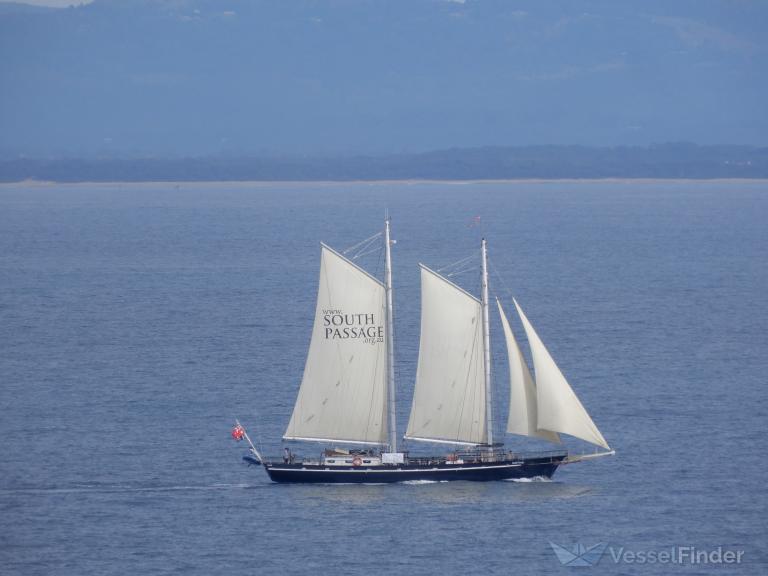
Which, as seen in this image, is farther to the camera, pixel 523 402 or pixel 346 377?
pixel 346 377

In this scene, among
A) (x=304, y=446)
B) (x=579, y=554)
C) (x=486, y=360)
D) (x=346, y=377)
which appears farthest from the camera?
(x=304, y=446)

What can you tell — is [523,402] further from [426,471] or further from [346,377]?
[346,377]

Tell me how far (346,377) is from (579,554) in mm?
14142

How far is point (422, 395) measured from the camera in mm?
66375

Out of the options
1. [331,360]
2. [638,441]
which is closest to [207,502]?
[331,360]

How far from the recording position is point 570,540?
2298 inches

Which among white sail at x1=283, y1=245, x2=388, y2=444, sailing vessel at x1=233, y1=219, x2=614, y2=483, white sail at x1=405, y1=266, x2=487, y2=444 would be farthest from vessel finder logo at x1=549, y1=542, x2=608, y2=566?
white sail at x1=283, y1=245, x2=388, y2=444

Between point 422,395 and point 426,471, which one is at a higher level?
point 422,395

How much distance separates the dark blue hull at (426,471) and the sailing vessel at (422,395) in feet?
0.13

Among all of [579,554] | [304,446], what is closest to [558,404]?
[579,554]

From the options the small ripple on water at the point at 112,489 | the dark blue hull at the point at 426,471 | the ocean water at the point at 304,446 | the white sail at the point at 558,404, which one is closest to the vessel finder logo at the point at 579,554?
the ocean water at the point at 304,446

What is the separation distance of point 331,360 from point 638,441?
15.1 meters

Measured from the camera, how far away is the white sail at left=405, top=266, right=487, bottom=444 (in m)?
66.2

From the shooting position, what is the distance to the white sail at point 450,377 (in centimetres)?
6619
